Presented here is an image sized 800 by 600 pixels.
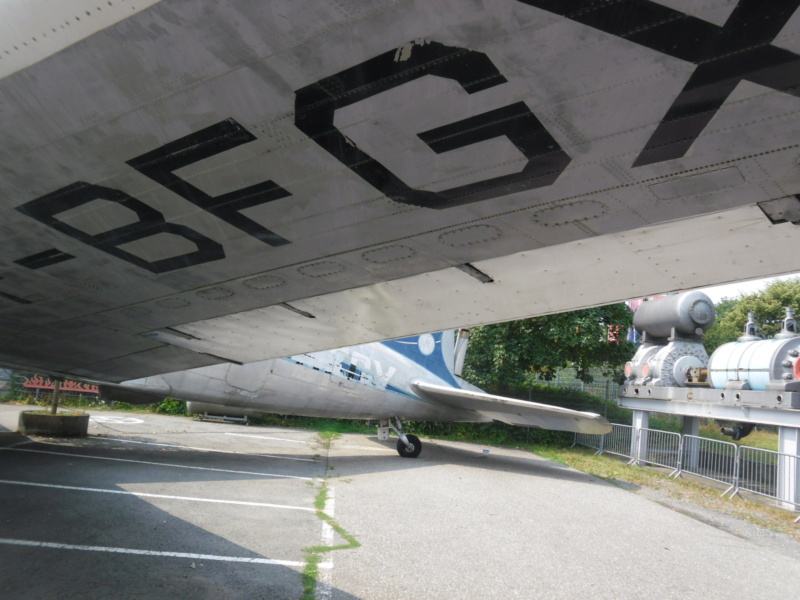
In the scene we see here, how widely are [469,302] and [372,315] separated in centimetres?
109

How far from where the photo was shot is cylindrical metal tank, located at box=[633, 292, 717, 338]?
1656 cm

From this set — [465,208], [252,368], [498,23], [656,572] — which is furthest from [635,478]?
[498,23]

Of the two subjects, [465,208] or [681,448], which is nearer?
[465,208]

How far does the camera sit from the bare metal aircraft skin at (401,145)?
2.27 m

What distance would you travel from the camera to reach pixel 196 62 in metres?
2.58

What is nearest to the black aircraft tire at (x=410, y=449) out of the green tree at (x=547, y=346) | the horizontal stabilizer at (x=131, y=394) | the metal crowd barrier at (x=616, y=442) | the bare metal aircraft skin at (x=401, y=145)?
the horizontal stabilizer at (x=131, y=394)

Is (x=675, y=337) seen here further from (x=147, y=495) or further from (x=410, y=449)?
(x=147, y=495)

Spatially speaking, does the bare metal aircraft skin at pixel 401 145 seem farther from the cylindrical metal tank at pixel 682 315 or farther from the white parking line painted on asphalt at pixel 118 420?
the cylindrical metal tank at pixel 682 315

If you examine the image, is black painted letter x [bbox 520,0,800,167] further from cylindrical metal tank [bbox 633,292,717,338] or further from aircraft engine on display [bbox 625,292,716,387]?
cylindrical metal tank [bbox 633,292,717,338]

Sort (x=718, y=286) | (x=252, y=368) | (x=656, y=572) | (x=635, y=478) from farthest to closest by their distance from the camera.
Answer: (x=635, y=478), (x=252, y=368), (x=656, y=572), (x=718, y=286)

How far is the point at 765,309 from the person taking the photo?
124ft

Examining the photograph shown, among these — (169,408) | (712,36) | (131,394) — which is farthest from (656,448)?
(169,408)

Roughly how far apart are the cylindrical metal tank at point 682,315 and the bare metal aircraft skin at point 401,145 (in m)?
13.9

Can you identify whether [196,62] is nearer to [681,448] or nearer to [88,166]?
[88,166]
